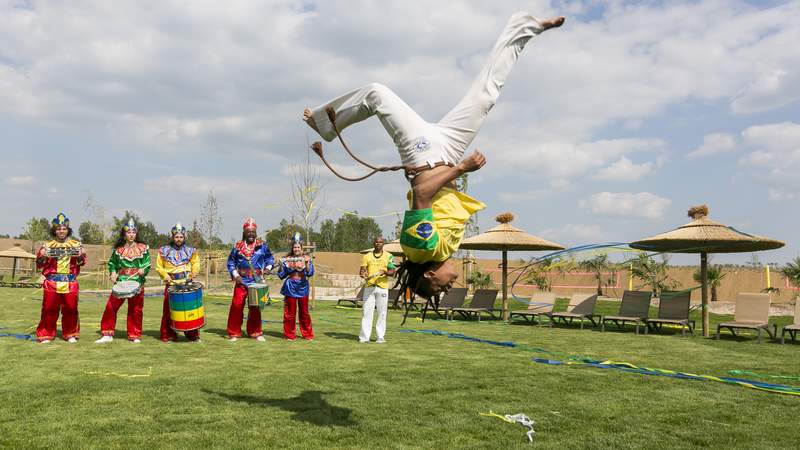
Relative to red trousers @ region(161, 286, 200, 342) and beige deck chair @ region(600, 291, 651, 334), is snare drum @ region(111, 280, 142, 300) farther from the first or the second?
beige deck chair @ region(600, 291, 651, 334)

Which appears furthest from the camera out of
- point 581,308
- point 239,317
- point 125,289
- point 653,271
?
point 653,271

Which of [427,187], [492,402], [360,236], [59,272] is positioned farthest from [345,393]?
[360,236]

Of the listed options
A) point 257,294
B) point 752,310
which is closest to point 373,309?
point 257,294

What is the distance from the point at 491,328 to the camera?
14023 mm

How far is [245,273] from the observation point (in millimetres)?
10375

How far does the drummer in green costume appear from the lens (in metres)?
9.56

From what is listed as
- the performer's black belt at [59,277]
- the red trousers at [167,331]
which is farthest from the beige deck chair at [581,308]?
the performer's black belt at [59,277]

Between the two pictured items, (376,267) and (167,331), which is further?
(376,267)

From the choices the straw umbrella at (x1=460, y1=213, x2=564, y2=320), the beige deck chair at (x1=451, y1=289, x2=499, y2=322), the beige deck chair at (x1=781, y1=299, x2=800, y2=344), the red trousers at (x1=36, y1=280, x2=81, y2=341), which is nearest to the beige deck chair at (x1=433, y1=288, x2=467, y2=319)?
the beige deck chair at (x1=451, y1=289, x2=499, y2=322)

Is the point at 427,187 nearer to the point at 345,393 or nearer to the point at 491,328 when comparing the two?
the point at 345,393

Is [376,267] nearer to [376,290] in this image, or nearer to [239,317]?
[376,290]

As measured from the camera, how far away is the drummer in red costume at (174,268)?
982cm

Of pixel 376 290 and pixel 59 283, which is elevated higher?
pixel 376 290

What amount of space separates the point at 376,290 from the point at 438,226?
775 cm
